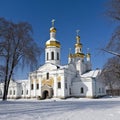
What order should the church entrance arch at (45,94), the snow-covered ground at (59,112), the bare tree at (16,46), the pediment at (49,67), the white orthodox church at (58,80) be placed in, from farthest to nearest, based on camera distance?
the pediment at (49,67) → the church entrance arch at (45,94) → the white orthodox church at (58,80) → the bare tree at (16,46) → the snow-covered ground at (59,112)

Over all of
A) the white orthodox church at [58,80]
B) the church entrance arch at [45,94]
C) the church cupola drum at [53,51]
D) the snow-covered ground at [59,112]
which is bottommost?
the snow-covered ground at [59,112]

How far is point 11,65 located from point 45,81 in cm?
2736

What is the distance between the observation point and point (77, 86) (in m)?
49.8

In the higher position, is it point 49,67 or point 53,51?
point 53,51

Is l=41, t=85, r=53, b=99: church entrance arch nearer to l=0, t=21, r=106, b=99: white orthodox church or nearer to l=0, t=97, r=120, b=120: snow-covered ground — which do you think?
l=0, t=21, r=106, b=99: white orthodox church

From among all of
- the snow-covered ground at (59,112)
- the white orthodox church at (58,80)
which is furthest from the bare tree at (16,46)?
the white orthodox church at (58,80)

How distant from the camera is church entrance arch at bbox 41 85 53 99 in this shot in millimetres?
47844

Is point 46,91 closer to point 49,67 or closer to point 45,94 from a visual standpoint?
point 45,94

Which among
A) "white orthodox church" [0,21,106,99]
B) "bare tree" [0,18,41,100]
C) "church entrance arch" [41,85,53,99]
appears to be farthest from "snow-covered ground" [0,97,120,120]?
"church entrance arch" [41,85,53,99]

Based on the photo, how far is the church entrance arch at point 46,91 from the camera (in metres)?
47.8

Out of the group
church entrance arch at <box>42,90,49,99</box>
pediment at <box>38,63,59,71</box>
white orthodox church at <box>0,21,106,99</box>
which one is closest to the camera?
white orthodox church at <box>0,21,106,99</box>

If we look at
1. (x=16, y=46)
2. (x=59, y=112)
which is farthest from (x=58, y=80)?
(x=59, y=112)

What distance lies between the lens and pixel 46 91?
49.0m

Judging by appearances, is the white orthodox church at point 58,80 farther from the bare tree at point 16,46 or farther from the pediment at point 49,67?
the bare tree at point 16,46
